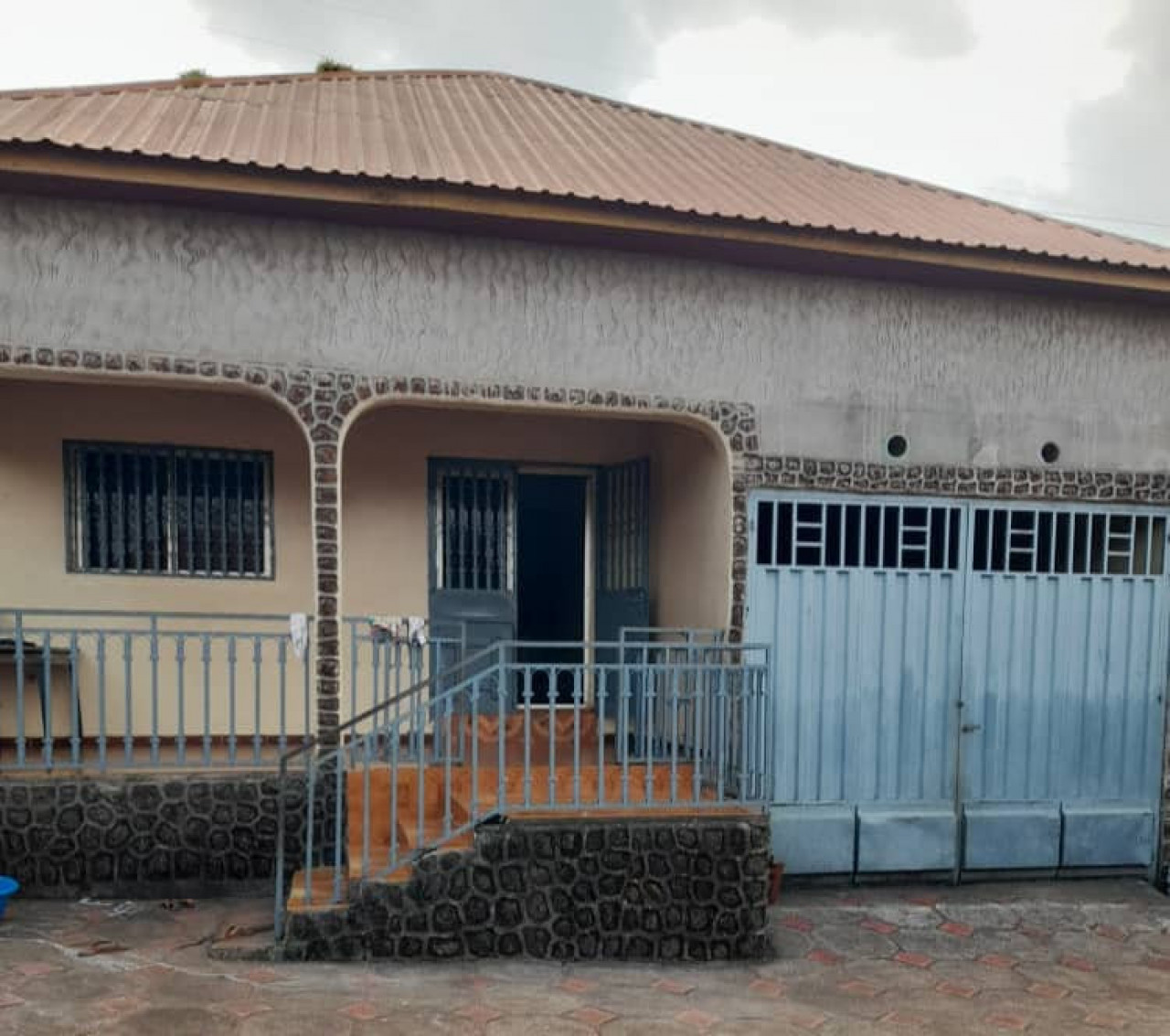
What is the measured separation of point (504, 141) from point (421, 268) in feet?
5.72

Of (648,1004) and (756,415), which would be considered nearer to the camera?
(648,1004)

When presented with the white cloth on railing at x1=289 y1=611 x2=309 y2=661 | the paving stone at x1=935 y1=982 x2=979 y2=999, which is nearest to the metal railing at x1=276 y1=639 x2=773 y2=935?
the white cloth on railing at x1=289 y1=611 x2=309 y2=661

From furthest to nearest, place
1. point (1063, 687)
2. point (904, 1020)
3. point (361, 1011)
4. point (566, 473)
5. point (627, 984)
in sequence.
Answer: point (566, 473) < point (1063, 687) < point (627, 984) < point (904, 1020) < point (361, 1011)

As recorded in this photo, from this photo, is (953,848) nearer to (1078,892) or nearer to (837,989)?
(1078,892)

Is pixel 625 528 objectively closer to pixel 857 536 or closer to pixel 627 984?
pixel 857 536

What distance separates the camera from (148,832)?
4.93 meters

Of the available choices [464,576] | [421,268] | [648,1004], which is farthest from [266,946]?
[421,268]

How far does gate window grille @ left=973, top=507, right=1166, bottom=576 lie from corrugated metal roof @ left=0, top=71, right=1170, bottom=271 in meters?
1.70

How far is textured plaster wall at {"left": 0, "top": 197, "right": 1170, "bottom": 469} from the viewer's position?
4.68 m

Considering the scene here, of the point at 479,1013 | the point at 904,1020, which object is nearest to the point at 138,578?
the point at 479,1013

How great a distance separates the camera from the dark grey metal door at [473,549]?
6.41 meters

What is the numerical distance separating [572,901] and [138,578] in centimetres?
381

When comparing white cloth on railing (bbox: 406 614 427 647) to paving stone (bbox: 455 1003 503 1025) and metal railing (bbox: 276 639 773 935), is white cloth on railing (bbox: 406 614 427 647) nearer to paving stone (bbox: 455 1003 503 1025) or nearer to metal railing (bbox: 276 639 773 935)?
metal railing (bbox: 276 639 773 935)

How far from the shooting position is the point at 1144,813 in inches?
230
